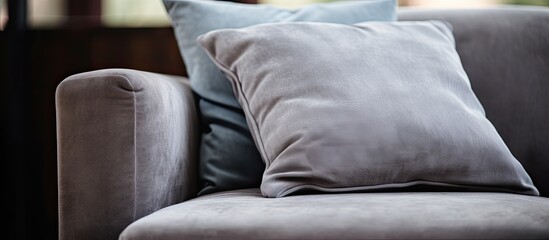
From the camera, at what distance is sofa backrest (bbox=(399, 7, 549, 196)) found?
1427mm

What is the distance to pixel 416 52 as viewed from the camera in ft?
4.17

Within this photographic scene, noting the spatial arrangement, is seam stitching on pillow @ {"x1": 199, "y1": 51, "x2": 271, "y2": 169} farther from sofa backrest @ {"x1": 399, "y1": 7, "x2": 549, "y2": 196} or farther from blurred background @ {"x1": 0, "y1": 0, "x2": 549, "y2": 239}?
blurred background @ {"x1": 0, "y1": 0, "x2": 549, "y2": 239}

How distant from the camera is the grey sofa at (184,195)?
2.85ft

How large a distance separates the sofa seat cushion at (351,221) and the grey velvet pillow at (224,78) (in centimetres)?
36

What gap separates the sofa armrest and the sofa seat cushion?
103 mm

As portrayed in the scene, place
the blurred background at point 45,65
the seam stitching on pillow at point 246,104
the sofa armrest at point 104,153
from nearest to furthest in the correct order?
the sofa armrest at point 104,153
the seam stitching on pillow at point 246,104
the blurred background at point 45,65

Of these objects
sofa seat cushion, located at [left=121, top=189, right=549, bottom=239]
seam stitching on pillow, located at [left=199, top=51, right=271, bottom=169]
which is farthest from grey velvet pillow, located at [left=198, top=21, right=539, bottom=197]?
sofa seat cushion, located at [left=121, top=189, right=549, bottom=239]

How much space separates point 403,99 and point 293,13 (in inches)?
17.6

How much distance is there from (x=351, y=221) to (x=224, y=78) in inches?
24.2

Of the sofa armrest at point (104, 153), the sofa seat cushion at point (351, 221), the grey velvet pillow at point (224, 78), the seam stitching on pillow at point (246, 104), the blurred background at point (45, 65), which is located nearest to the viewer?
the sofa seat cushion at point (351, 221)

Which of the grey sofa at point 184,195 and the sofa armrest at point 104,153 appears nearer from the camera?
the grey sofa at point 184,195

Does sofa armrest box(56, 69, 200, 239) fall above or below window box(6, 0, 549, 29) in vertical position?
above

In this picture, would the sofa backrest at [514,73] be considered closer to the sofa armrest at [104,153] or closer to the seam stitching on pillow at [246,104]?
the seam stitching on pillow at [246,104]

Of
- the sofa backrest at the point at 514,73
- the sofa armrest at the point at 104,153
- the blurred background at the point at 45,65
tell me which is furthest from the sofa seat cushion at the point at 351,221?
the blurred background at the point at 45,65
